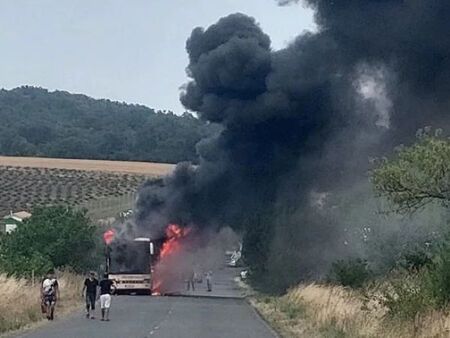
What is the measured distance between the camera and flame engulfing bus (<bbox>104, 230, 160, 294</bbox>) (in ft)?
167

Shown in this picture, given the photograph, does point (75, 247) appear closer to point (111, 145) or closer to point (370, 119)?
point (370, 119)

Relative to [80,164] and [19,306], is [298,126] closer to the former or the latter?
[19,306]

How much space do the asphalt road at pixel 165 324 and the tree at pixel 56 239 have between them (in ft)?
29.3

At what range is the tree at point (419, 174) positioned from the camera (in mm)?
23312

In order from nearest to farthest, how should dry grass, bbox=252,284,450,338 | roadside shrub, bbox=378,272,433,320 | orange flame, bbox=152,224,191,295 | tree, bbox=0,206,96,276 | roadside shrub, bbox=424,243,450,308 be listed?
dry grass, bbox=252,284,450,338, roadside shrub, bbox=378,272,433,320, roadside shrub, bbox=424,243,450,308, tree, bbox=0,206,96,276, orange flame, bbox=152,224,191,295

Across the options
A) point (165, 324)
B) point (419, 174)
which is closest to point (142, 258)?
point (165, 324)

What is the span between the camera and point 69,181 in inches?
3757

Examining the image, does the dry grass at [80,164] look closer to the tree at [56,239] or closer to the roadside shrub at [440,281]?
the tree at [56,239]

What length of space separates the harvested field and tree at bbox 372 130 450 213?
54299mm

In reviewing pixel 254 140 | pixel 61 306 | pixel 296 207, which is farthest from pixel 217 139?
pixel 61 306

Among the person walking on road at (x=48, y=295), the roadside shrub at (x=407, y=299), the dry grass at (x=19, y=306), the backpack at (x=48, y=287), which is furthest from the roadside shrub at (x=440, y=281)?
the person walking on road at (x=48, y=295)

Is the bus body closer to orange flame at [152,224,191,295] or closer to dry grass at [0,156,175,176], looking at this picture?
orange flame at [152,224,191,295]

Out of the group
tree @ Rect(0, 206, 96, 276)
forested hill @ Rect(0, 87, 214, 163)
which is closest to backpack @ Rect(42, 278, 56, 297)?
tree @ Rect(0, 206, 96, 276)

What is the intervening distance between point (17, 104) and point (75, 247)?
104015 mm
